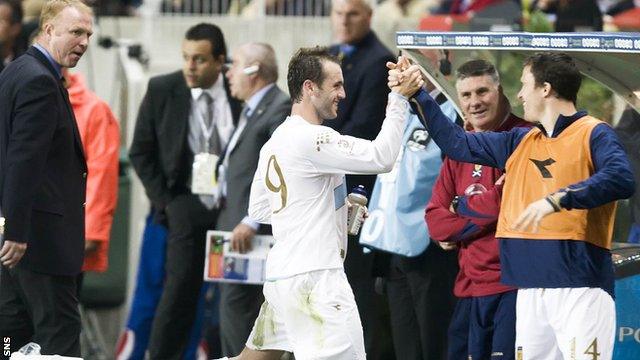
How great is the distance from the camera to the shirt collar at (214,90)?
11203 millimetres

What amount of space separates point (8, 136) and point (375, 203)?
2.35 m

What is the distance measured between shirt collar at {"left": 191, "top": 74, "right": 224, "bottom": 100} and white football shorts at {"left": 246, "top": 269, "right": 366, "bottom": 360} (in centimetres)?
356

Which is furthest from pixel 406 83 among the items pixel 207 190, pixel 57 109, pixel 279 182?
pixel 207 190

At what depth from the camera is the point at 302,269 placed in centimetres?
776

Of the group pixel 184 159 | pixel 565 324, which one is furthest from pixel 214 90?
pixel 565 324

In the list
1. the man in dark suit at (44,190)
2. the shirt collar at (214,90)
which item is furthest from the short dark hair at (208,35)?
the man in dark suit at (44,190)

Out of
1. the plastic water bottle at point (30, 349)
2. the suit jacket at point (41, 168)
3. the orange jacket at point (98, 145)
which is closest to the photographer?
the plastic water bottle at point (30, 349)

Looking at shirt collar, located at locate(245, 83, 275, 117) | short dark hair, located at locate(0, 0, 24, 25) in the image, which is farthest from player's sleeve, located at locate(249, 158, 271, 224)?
short dark hair, located at locate(0, 0, 24, 25)

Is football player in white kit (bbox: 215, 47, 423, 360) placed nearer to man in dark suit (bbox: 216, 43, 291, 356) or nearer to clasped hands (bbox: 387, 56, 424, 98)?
clasped hands (bbox: 387, 56, 424, 98)

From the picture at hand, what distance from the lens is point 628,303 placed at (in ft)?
28.9

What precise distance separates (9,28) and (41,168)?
4767 mm

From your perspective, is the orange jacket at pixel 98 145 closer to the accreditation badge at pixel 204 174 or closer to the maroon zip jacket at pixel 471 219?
the accreditation badge at pixel 204 174

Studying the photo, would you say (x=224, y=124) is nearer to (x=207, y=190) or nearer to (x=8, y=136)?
(x=207, y=190)

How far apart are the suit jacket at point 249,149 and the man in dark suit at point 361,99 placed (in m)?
0.36
